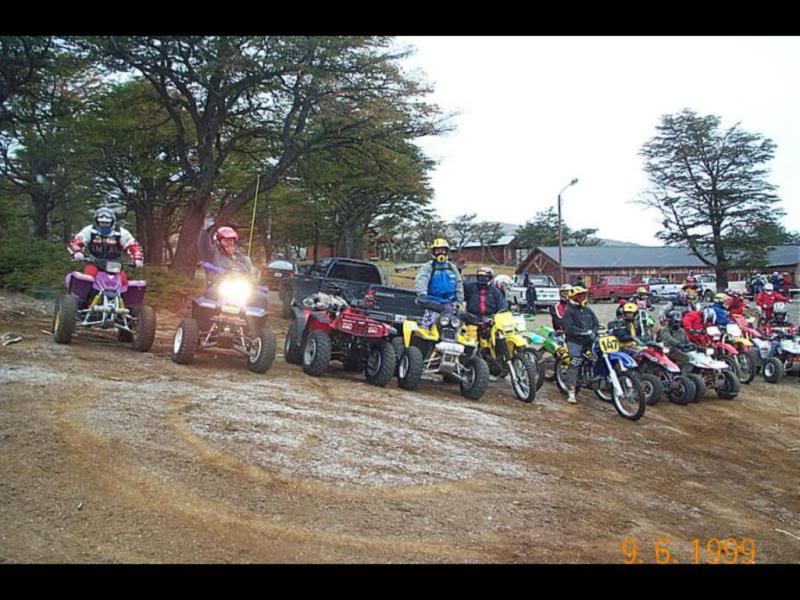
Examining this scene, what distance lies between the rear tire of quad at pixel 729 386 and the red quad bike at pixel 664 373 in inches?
40.8

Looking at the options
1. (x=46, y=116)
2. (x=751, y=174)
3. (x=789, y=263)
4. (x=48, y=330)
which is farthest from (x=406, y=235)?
(x=48, y=330)

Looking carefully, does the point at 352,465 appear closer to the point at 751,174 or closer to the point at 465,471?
the point at 465,471

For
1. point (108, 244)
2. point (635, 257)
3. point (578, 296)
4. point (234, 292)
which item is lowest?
point (234, 292)

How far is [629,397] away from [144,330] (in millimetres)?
6729

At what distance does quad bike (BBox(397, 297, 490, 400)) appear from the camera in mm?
8305

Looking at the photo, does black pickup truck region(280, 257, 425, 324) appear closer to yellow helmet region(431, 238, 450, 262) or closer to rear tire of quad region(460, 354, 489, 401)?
yellow helmet region(431, 238, 450, 262)

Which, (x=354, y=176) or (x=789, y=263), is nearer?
(x=354, y=176)

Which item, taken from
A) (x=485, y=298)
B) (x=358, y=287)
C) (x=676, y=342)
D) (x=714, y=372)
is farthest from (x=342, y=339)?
(x=714, y=372)

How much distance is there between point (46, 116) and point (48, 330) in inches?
376

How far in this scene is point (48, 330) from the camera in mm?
10039

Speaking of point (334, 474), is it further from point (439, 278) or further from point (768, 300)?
point (768, 300)

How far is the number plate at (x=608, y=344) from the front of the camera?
28.9ft

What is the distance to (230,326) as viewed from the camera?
816 centimetres

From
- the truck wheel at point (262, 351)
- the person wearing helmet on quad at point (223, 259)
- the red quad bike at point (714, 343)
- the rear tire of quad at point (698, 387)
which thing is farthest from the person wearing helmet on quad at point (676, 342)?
the person wearing helmet on quad at point (223, 259)
